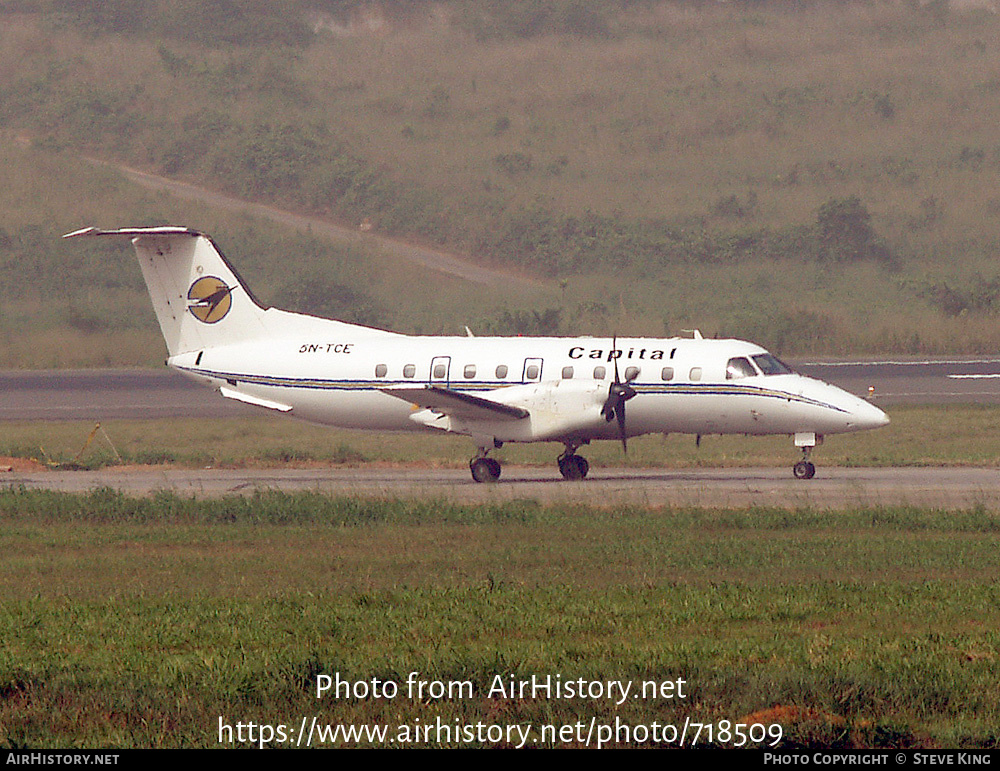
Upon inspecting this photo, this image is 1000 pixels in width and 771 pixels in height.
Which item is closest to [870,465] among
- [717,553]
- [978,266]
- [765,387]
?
[765,387]

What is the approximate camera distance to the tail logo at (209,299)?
35.3 metres

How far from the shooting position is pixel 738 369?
107 feet

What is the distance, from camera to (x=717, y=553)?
1948cm

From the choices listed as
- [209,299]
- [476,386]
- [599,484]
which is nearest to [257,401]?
[209,299]

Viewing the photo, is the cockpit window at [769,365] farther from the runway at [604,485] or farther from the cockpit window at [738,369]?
the runway at [604,485]

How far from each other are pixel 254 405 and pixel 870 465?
601 inches

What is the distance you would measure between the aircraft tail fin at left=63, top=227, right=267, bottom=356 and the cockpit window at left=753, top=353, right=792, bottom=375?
39.3ft

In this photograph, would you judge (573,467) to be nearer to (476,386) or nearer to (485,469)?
(485,469)

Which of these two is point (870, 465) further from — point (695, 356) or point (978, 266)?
point (978, 266)

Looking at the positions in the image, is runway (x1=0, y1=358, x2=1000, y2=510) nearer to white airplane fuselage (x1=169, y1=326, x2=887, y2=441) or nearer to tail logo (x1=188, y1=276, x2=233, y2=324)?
white airplane fuselage (x1=169, y1=326, x2=887, y2=441)

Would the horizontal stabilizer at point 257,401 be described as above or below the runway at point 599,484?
above

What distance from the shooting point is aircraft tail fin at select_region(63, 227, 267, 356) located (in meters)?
35.2

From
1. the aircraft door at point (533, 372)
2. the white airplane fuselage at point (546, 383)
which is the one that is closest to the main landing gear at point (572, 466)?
the white airplane fuselage at point (546, 383)

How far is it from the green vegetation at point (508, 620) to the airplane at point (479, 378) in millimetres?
7902
